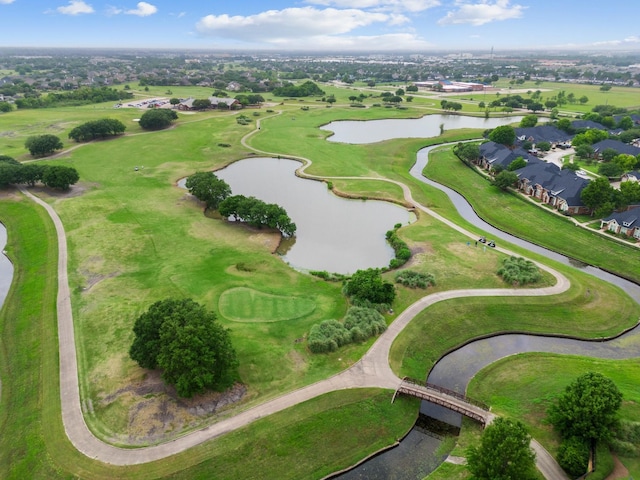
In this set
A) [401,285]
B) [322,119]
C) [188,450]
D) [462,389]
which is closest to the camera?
[188,450]

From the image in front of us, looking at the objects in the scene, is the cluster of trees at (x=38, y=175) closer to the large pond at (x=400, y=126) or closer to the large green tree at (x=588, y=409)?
the large pond at (x=400, y=126)

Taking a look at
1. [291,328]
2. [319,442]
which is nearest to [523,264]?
[291,328]

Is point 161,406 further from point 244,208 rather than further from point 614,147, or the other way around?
point 614,147

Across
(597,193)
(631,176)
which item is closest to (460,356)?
(597,193)

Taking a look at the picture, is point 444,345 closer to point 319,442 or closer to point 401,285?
point 401,285

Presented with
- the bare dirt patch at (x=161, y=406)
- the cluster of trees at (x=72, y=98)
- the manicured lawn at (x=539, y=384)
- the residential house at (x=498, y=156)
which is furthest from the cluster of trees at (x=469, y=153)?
the cluster of trees at (x=72, y=98)
